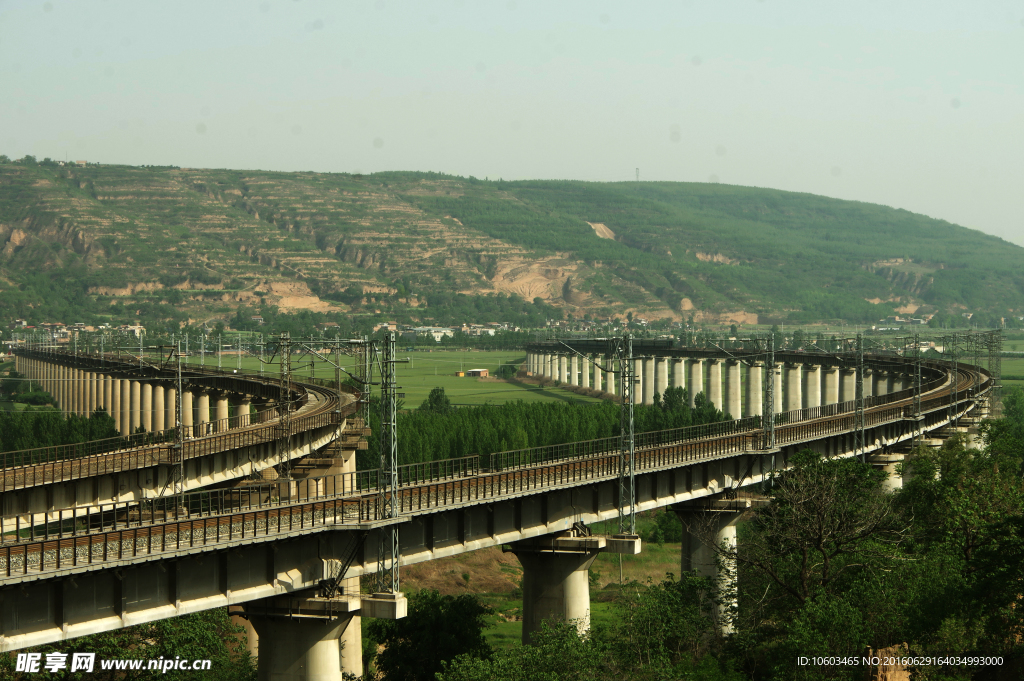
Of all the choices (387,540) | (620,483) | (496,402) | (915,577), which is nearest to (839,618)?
(915,577)

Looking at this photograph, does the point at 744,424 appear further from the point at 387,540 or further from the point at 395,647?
the point at 387,540

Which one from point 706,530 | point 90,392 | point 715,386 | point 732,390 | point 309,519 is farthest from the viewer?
point 732,390

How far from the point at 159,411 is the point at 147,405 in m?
7.26

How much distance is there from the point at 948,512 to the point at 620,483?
1697cm

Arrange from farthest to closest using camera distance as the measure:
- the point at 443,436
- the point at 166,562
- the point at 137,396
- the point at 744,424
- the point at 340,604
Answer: the point at 137,396 < the point at 443,436 < the point at 744,424 < the point at 340,604 < the point at 166,562

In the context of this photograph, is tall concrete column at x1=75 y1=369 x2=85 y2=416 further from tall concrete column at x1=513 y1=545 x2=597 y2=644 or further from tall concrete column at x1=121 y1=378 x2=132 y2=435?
tall concrete column at x1=513 y1=545 x2=597 y2=644

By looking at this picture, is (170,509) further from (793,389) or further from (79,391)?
(79,391)

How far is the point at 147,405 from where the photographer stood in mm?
140500

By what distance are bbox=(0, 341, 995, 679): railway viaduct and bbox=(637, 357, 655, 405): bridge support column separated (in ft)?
291

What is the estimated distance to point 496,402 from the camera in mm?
195375

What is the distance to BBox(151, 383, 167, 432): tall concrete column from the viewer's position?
13275 cm

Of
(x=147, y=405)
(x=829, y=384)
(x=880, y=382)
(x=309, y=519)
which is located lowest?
(x=147, y=405)

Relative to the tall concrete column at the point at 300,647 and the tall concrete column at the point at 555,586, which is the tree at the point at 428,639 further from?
the tall concrete column at the point at 300,647

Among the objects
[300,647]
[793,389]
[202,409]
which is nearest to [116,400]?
[202,409]
